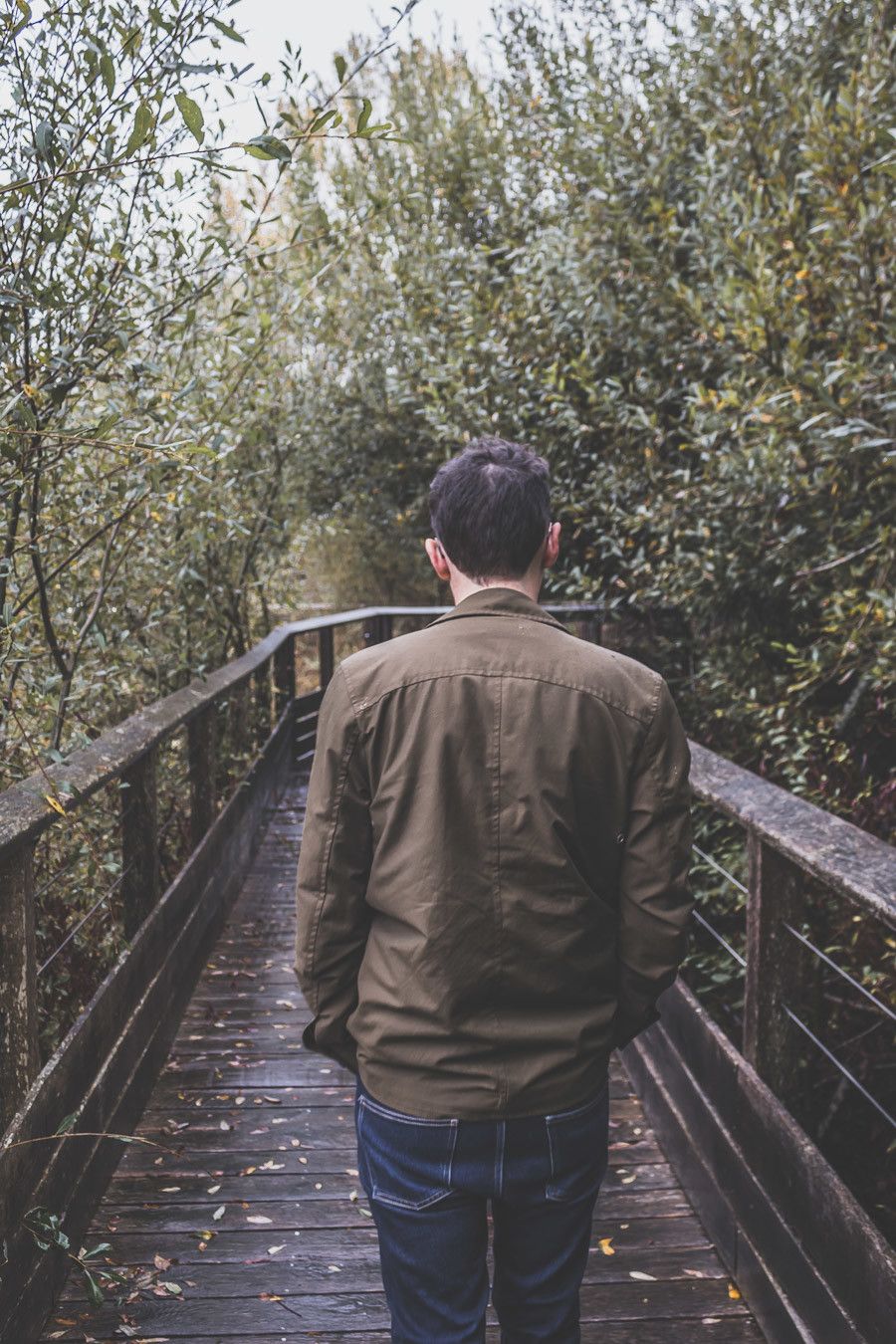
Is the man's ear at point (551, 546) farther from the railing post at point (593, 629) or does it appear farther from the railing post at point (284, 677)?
the railing post at point (284, 677)

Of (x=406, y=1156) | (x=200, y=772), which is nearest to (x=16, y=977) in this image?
(x=406, y=1156)

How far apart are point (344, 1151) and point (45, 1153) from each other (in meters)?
1.12

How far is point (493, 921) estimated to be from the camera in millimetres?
1512

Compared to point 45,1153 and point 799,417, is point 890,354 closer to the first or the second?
point 799,417

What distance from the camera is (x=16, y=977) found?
7.66 feet

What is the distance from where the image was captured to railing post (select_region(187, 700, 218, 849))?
497cm

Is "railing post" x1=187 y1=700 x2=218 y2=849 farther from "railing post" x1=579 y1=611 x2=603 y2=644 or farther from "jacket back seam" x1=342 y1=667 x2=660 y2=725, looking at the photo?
"jacket back seam" x1=342 y1=667 x2=660 y2=725

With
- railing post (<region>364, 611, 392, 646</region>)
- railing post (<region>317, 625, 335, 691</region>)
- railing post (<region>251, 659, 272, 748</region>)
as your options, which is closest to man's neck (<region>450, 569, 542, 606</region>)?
railing post (<region>251, 659, 272, 748</region>)

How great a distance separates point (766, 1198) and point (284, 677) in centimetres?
686

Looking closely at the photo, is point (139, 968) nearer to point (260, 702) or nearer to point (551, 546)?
point (551, 546)

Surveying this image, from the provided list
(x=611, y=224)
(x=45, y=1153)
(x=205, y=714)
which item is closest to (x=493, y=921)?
(x=45, y=1153)

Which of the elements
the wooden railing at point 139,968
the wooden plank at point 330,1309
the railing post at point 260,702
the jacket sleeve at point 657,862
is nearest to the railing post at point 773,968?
the wooden railing at point 139,968

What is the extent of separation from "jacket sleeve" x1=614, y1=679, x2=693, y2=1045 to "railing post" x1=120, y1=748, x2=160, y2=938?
2.41m

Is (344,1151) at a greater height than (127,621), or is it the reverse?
(127,621)
